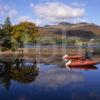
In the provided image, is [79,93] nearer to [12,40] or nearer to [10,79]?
[10,79]

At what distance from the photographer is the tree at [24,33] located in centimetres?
14876

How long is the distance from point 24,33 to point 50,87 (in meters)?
100

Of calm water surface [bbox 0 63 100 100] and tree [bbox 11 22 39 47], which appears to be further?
tree [bbox 11 22 39 47]

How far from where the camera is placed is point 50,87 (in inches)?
2055

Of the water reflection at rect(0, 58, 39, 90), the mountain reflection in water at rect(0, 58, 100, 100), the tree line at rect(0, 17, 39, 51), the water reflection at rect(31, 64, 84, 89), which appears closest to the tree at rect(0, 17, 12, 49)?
the tree line at rect(0, 17, 39, 51)

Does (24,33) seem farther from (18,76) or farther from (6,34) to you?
Answer: (18,76)

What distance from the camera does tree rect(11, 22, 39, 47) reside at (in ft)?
488

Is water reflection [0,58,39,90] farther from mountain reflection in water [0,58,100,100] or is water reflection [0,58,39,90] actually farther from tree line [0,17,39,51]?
tree line [0,17,39,51]

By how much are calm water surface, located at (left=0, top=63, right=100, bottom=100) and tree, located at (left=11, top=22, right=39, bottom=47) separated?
81.2 meters

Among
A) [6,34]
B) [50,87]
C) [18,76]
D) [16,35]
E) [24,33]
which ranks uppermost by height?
[24,33]

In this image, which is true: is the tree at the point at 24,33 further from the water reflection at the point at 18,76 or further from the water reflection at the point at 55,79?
the water reflection at the point at 55,79

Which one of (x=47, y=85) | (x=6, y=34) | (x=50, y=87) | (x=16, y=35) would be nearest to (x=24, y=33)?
(x=16, y=35)

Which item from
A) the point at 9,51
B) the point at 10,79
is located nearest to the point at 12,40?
the point at 9,51

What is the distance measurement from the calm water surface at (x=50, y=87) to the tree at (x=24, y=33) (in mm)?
81235
